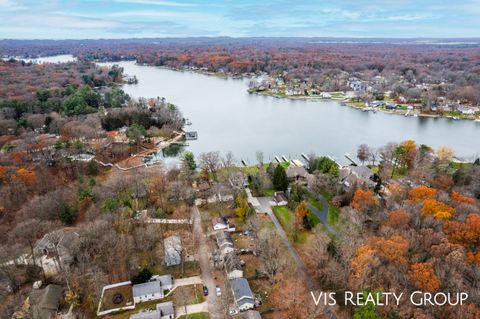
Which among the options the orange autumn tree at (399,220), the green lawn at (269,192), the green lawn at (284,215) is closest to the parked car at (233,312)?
the green lawn at (284,215)

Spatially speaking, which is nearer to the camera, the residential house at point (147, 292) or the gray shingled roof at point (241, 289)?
the gray shingled roof at point (241, 289)

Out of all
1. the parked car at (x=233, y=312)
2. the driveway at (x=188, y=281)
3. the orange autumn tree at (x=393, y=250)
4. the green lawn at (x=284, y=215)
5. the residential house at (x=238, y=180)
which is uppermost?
the orange autumn tree at (x=393, y=250)

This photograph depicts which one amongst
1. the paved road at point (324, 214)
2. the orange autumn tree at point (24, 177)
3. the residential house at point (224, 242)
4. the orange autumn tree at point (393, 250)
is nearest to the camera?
the orange autumn tree at point (393, 250)

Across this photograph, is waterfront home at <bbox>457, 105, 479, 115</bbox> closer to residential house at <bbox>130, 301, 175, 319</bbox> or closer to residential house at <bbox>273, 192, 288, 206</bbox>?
residential house at <bbox>273, 192, 288, 206</bbox>

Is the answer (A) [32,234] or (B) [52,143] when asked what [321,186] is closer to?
(A) [32,234]

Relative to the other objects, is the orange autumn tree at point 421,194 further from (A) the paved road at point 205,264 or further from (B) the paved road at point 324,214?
(A) the paved road at point 205,264

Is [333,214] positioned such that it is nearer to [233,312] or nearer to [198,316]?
[233,312]

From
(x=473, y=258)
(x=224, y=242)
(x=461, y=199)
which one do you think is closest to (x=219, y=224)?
(x=224, y=242)
